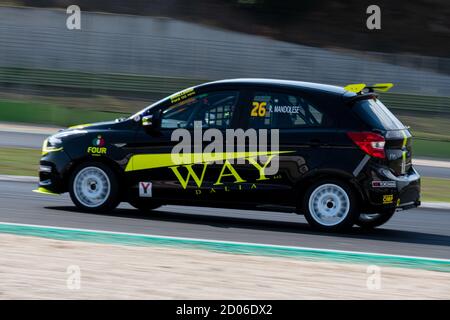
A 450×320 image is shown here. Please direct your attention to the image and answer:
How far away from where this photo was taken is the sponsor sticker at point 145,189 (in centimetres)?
1064

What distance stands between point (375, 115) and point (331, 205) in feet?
3.81

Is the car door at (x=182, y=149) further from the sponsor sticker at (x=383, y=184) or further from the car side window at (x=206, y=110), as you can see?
the sponsor sticker at (x=383, y=184)

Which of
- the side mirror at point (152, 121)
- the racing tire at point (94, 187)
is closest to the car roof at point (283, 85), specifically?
the side mirror at point (152, 121)

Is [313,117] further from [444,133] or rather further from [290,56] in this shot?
[290,56]

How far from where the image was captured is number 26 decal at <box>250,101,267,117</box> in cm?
1037

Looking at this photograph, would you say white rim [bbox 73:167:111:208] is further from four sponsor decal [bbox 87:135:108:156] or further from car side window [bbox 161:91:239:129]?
car side window [bbox 161:91:239:129]

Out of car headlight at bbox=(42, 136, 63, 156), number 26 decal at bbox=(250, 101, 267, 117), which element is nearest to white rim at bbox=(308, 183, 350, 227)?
number 26 decal at bbox=(250, 101, 267, 117)

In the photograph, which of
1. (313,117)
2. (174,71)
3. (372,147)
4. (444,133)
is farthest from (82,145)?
(174,71)

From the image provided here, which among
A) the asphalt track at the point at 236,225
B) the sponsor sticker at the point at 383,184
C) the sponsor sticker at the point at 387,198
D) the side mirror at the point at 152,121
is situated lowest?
the asphalt track at the point at 236,225

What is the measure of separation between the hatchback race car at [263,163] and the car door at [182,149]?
0.04 feet

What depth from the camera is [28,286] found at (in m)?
6.83

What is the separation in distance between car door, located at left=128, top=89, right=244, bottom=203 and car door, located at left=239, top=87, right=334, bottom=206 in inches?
13.9

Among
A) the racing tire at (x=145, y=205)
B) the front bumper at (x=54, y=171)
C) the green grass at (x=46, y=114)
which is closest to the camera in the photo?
the front bumper at (x=54, y=171)

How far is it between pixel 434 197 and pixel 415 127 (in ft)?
42.7
